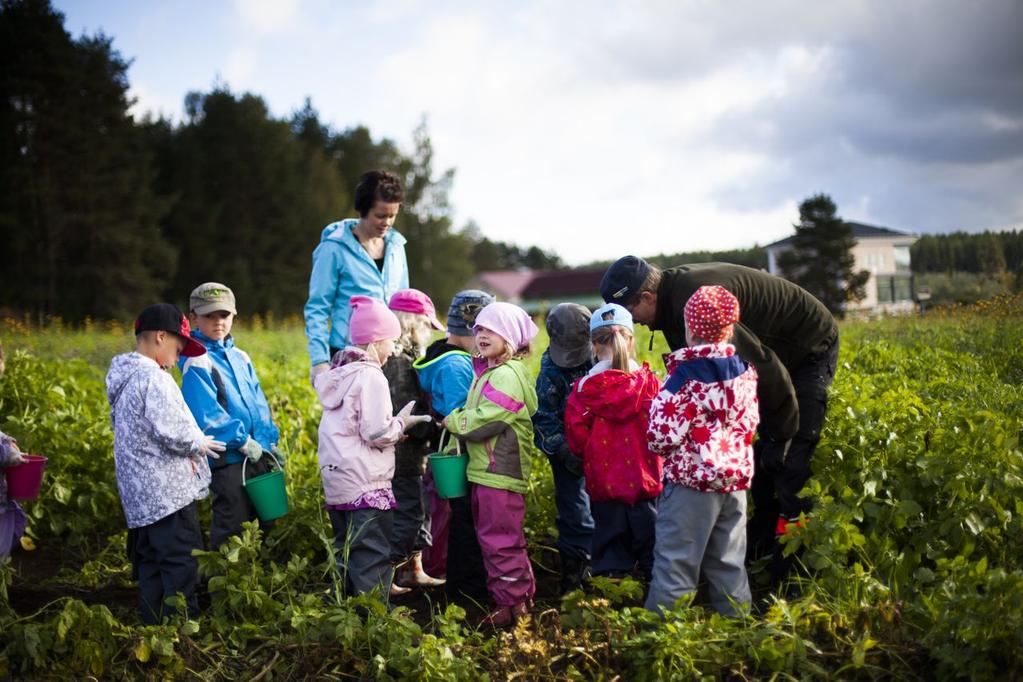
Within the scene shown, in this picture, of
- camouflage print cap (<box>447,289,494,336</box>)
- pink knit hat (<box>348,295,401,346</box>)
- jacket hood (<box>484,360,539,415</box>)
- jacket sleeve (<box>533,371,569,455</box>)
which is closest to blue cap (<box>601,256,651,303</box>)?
jacket hood (<box>484,360,539,415</box>)

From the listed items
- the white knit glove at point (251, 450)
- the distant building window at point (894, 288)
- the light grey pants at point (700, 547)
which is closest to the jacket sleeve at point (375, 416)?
the white knit glove at point (251, 450)

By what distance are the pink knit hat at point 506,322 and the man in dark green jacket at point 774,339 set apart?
47 centimetres

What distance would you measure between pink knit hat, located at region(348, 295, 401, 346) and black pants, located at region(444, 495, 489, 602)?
0.96 metres

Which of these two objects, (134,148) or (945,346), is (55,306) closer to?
(134,148)

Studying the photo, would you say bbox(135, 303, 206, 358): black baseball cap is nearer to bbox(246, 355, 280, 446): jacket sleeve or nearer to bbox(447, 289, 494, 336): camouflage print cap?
bbox(246, 355, 280, 446): jacket sleeve

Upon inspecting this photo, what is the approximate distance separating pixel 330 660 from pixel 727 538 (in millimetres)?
1761

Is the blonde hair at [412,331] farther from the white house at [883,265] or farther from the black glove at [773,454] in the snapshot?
the white house at [883,265]

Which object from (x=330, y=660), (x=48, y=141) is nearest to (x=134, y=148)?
(x=48, y=141)

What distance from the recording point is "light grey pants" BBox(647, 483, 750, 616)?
3.57 m

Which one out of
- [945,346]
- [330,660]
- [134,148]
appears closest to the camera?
[330,660]

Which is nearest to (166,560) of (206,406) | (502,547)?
(206,406)

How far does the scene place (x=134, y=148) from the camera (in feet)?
95.1

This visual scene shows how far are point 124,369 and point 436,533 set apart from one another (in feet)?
6.60

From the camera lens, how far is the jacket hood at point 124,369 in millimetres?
4016
